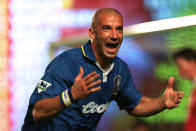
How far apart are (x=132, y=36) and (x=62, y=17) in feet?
7.34

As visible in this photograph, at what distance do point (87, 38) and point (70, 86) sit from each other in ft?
9.47

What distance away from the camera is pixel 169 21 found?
4.94 meters

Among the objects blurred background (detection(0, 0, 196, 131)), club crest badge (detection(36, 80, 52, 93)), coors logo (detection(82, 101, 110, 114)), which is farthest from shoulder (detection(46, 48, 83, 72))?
blurred background (detection(0, 0, 196, 131))

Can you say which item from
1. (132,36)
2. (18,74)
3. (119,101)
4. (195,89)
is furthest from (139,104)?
(18,74)

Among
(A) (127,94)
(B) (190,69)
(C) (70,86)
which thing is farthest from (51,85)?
(B) (190,69)

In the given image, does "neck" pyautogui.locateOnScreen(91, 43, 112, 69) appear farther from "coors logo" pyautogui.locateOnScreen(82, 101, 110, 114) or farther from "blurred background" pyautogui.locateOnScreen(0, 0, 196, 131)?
"blurred background" pyautogui.locateOnScreen(0, 0, 196, 131)

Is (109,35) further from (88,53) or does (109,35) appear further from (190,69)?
(190,69)

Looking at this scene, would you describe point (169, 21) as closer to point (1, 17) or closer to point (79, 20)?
point (79, 20)

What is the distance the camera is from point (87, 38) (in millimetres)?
6262

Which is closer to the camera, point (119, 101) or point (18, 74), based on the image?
point (119, 101)

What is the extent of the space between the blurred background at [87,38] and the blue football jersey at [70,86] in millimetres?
1083

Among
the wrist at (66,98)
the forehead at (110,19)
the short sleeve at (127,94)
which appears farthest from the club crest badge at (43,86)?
the short sleeve at (127,94)

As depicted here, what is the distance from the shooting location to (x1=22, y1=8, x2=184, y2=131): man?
3.33m

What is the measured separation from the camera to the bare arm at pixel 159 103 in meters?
3.59
